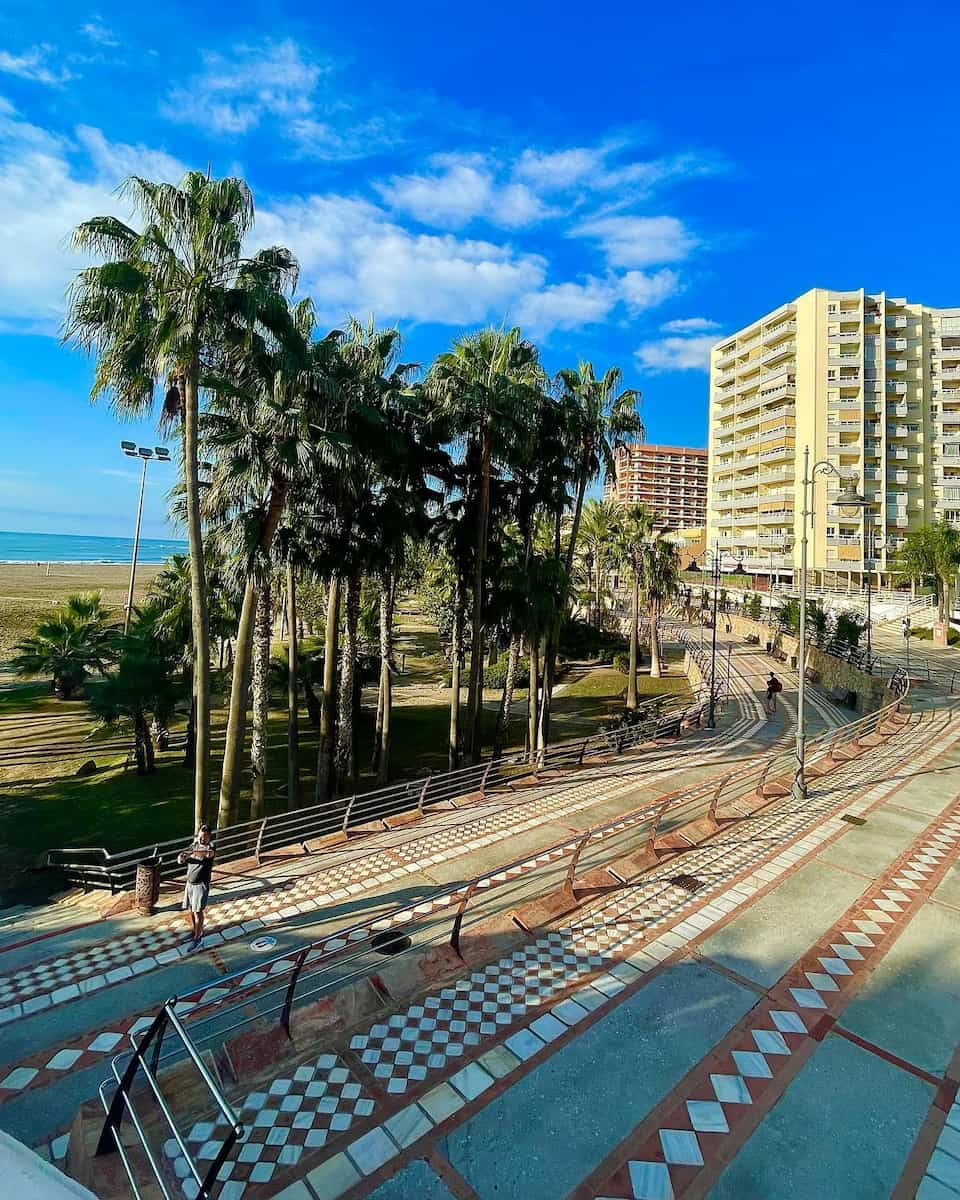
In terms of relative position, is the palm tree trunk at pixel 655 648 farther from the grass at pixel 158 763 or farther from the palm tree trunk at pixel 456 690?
the palm tree trunk at pixel 456 690

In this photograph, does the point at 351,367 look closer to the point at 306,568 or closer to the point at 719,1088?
the point at 306,568

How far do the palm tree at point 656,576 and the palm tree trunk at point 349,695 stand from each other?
24.6 metres

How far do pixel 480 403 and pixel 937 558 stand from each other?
48.0 m

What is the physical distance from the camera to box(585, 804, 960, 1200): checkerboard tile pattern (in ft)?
15.4

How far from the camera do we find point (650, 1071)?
5.67 metres

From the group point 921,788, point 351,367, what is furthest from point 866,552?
point 351,367

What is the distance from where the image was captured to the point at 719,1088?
5500 mm

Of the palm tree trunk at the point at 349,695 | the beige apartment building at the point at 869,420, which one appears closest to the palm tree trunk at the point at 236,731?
the palm tree trunk at the point at 349,695

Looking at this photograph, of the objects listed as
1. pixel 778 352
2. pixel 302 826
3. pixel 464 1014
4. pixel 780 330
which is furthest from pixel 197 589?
pixel 780 330

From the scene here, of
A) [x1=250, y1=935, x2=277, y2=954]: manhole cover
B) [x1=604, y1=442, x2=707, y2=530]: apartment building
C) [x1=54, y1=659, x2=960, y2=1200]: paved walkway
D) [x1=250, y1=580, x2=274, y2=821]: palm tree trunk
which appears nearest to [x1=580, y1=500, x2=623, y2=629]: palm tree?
[x1=250, y1=580, x2=274, y2=821]: palm tree trunk

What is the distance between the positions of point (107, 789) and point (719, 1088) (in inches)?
803

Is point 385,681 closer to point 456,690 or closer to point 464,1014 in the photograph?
point 456,690

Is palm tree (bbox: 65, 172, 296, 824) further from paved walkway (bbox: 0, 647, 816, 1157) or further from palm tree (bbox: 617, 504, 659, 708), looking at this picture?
palm tree (bbox: 617, 504, 659, 708)

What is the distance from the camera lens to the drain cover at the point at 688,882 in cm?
949
